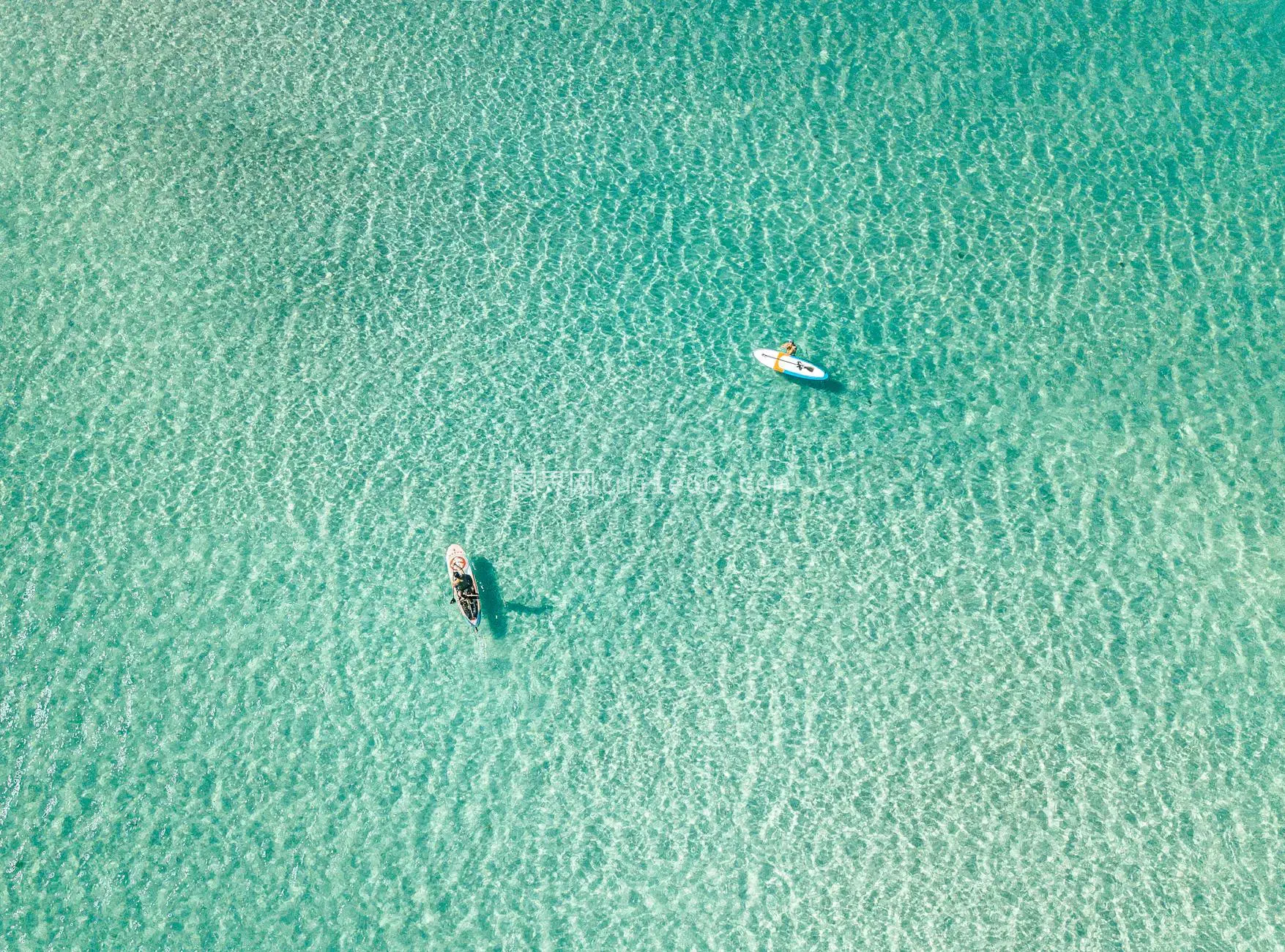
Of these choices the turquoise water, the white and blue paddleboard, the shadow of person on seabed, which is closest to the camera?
the turquoise water

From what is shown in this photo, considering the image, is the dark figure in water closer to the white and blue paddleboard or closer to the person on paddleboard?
the person on paddleboard

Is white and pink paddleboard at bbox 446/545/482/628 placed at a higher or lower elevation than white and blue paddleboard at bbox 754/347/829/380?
lower

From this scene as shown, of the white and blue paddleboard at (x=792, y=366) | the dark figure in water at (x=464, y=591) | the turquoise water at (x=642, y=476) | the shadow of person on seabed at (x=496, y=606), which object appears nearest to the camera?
the turquoise water at (x=642, y=476)

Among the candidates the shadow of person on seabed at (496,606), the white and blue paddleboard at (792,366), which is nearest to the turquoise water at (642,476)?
→ the shadow of person on seabed at (496,606)

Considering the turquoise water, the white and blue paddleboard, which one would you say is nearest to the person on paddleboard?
the turquoise water

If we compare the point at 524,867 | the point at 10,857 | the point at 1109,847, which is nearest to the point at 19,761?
the point at 10,857

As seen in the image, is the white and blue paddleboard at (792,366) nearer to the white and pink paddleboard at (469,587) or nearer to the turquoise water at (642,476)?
the turquoise water at (642,476)

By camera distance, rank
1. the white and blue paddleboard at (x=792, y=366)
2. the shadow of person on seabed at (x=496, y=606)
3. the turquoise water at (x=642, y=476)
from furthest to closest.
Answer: the white and blue paddleboard at (x=792, y=366) → the shadow of person on seabed at (x=496, y=606) → the turquoise water at (x=642, y=476)
